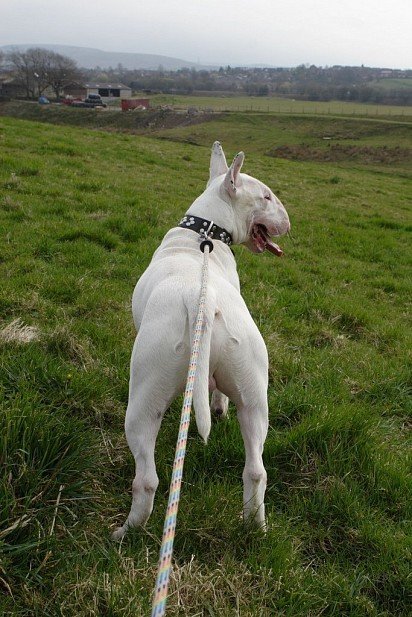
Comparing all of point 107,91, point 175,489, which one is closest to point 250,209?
point 175,489

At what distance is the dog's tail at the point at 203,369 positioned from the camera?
7.41ft

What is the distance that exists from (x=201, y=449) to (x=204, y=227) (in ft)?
5.52

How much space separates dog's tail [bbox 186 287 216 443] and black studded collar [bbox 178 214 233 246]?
4.59ft

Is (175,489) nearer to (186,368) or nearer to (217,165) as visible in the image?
(186,368)

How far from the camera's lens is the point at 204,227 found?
154 inches

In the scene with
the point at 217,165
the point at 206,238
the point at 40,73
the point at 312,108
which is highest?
the point at 40,73

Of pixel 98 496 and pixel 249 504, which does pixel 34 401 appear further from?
pixel 249 504

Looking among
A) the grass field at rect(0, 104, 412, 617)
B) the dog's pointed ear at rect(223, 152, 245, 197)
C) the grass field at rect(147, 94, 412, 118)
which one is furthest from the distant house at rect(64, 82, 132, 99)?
the dog's pointed ear at rect(223, 152, 245, 197)

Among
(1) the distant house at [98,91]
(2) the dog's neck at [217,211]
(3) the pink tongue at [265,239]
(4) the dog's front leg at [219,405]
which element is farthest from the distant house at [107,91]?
(4) the dog's front leg at [219,405]

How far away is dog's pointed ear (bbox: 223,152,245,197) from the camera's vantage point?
391cm

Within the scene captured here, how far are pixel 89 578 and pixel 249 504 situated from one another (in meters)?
0.91

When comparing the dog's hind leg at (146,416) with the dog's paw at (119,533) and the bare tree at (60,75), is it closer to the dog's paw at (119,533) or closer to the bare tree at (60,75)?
the dog's paw at (119,533)

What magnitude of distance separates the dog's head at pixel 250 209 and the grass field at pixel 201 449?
1.29m

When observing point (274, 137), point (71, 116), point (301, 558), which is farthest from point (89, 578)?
point (71, 116)
